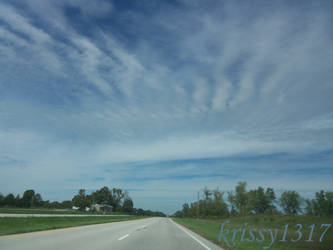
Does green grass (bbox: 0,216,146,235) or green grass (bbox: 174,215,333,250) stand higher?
green grass (bbox: 0,216,146,235)

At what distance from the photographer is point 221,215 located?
85.1 meters

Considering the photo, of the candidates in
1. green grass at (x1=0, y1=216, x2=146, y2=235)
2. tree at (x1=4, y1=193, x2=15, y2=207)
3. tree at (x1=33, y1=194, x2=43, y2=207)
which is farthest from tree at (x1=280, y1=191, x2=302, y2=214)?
tree at (x1=33, y1=194, x2=43, y2=207)

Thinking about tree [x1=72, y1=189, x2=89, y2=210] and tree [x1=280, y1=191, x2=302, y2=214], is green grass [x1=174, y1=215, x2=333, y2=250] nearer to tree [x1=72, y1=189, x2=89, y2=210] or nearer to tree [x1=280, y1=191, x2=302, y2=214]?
tree [x1=280, y1=191, x2=302, y2=214]

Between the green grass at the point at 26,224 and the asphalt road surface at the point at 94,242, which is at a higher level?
the green grass at the point at 26,224

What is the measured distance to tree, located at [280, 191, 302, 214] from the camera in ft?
273

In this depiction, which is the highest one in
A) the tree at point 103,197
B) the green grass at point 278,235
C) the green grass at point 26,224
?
the tree at point 103,197

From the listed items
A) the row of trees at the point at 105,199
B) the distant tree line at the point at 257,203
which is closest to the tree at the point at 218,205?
the distant tree line at the point at 257,203

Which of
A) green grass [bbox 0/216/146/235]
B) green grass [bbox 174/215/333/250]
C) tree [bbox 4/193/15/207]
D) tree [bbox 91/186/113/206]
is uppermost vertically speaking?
tree [bbox 91/186/113/206]

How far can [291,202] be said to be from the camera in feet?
275

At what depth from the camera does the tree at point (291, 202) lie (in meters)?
83.2

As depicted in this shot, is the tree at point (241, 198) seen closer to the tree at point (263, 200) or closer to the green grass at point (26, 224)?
the tree at point (263, 200)

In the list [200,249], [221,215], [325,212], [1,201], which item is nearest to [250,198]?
[221,215]

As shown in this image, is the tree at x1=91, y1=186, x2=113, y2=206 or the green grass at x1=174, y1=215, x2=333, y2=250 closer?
the green grass at x1=174, y1=215, x2=333, y2=250

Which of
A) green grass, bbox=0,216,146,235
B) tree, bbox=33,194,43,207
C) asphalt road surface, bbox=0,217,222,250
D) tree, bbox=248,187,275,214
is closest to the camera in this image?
asphalt road surface, bbox=0,217,222,250
